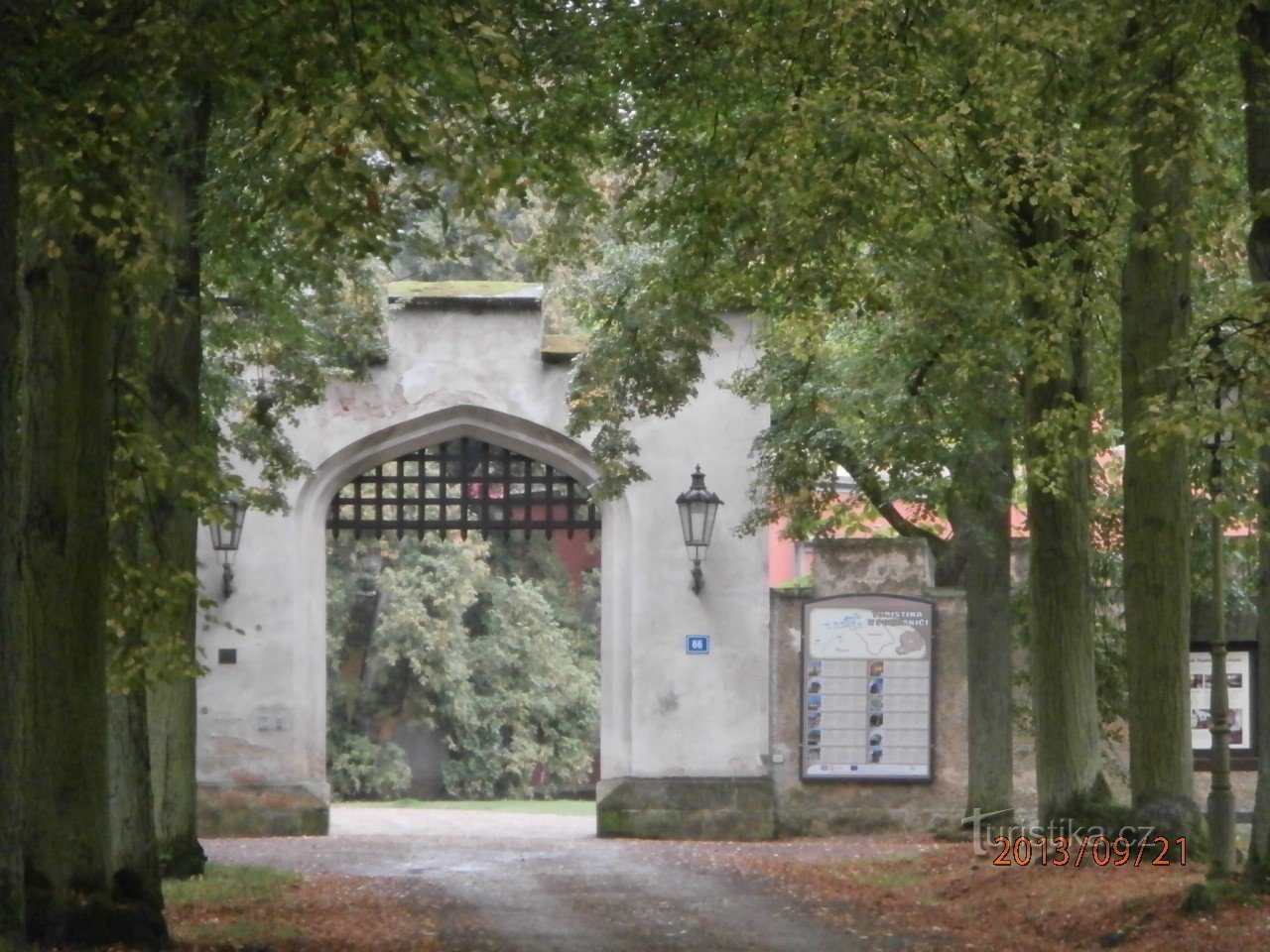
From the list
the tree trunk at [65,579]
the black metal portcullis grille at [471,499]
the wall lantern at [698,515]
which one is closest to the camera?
the tree trunk at [65,579]

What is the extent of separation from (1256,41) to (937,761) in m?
11.7

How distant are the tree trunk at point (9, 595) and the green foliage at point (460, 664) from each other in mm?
28652

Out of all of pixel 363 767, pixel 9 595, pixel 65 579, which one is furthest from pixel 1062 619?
pixel 363 767

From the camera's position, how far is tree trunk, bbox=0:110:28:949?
249 inches

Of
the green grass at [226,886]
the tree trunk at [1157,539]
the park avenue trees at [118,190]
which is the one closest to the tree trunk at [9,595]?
the park avenue trees at [118,190]

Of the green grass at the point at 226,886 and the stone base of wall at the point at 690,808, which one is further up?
the green grass at the point at 226,886

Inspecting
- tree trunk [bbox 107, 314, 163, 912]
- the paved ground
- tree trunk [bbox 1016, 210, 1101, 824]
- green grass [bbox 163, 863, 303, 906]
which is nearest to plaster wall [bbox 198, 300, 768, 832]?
the paved ground

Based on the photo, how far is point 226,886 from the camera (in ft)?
40.7

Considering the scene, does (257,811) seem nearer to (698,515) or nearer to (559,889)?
(698,515)

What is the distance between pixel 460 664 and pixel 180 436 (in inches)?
1011

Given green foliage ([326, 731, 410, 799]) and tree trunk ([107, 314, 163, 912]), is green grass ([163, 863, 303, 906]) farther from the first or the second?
green foliage ([326, 731, 410, 799])

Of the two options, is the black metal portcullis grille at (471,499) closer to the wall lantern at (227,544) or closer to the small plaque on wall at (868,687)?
the wall lantern at (227,544)

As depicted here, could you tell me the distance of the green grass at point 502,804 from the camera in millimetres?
32688

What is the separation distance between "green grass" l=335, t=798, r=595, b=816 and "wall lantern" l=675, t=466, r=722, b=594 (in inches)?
493
